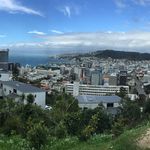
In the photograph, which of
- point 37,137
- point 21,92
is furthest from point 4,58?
point 37,137

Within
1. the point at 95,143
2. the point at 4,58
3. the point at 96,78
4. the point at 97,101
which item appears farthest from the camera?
the point at 96,78

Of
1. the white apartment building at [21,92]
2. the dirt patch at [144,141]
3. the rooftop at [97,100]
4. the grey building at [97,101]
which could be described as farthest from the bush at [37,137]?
the rooftop at [97,100]

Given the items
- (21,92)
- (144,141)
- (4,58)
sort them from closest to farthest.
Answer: (144,141) < (21,92) < (4,58)

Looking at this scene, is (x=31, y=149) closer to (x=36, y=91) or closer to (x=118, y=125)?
(x=118, y=125)

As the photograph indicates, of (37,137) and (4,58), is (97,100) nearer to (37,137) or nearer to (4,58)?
(37,137)

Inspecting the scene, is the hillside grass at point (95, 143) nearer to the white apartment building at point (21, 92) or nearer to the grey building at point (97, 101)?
the white apartment building at point (21, 92)

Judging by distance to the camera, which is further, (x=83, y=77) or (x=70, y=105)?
(x=83, y=77)

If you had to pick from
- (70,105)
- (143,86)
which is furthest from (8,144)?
(143,86)

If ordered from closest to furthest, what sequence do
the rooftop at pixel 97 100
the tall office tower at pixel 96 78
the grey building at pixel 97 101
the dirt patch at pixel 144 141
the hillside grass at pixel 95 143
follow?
the dirt patch at pixel 144 141 → the hillside grass at pixel 95 143 → the grey building at pixel 97 101 → the rooftop at pixel 97 100 → the tall office tower at pixel 96 78
